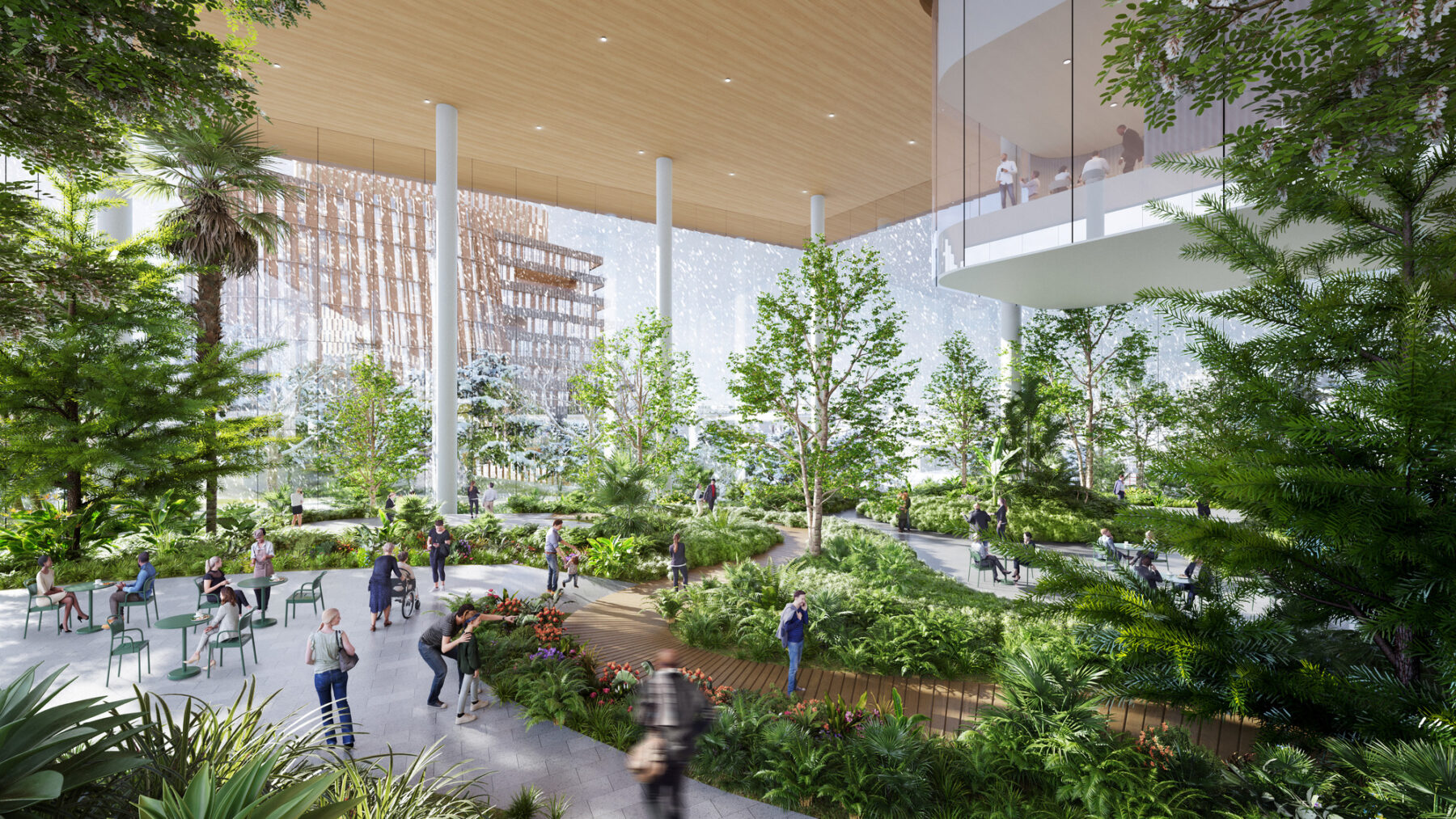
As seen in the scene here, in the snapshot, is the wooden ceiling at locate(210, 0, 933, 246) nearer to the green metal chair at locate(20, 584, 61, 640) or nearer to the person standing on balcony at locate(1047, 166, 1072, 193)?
the person standing on balcony at locate(1047, 166, 1072, 193)

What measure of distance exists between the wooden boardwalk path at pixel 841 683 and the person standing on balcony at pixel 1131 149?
8134mm

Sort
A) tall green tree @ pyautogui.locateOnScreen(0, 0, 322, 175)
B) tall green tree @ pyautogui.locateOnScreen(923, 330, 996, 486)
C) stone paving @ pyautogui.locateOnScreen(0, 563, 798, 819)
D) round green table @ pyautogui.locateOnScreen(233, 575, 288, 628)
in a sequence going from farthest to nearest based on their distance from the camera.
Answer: tall green tree @ pyautogui.locateOnScreen(923, 330, 996, 486) → round green table @ pyautogui.locateOnScreen(233, 575, 288, 628) → stone paving @ pyautogui.locateOnScreen(0, 563, 798, 819) → tall green tree @ pyautogui.locateOnScreen(0, 0, 322, 175)

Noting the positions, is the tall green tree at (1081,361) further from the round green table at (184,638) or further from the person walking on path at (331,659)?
the round green table at (184,638)

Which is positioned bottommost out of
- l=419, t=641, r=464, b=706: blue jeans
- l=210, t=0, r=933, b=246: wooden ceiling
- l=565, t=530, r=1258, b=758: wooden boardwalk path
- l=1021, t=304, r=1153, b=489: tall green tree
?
l=565, t=530, r=1258, b=758: wooden boardwalk path

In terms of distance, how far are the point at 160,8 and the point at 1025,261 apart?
12670 mm

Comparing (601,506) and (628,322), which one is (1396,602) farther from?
(628,322)

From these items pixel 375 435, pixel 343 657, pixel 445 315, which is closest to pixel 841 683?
pixel 343 657

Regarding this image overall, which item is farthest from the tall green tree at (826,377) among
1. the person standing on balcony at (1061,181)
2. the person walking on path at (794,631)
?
the person walking on path at (794,631)

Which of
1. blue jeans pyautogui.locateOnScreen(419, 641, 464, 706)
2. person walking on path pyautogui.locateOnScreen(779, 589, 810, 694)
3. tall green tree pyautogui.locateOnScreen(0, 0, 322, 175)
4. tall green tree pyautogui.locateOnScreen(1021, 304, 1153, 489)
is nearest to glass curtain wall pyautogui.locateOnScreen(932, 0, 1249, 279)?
person walking on path pyautogui.locateOnScreen(779, 589, 810, 694)

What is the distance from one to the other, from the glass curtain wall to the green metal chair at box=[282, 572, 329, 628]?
43.5ft

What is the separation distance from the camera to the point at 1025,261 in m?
12.0

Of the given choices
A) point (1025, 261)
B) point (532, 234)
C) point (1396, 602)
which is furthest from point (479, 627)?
point (532, 234)

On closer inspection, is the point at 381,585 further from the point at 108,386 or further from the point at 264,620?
the point at 108,386

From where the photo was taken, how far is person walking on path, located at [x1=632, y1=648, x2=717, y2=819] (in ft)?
14.7
